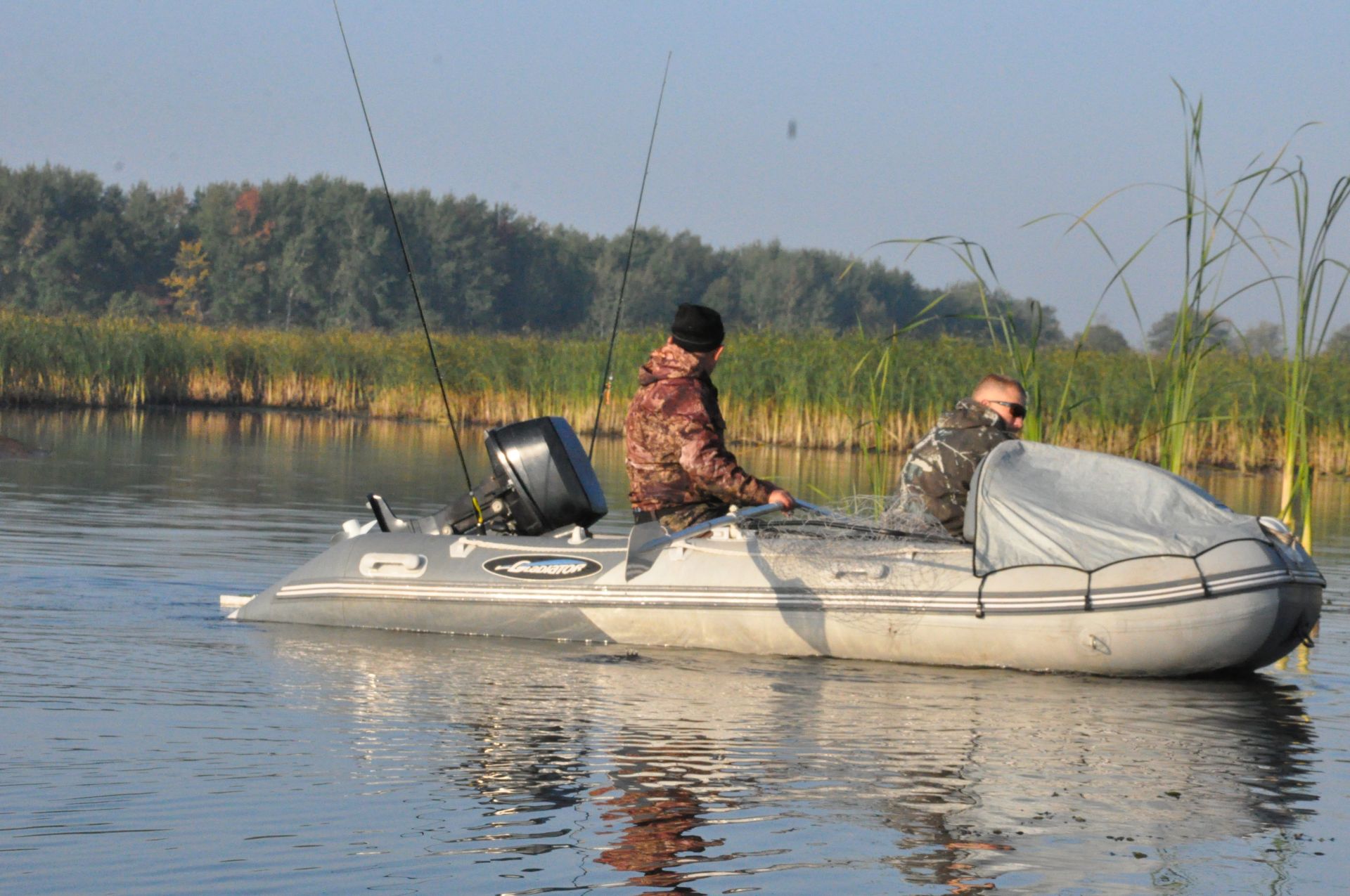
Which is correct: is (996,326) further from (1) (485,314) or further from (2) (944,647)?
(1) (485,314)

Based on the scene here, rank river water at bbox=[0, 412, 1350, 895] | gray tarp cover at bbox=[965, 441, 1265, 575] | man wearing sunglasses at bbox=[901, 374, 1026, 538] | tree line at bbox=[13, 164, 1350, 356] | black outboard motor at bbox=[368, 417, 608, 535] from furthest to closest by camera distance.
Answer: tree line at bbox=[13, 164, 1350, 356]
black outboard motor at bbox=[368, 417, 608, 535]
man wearing sunglasses at bbox=[901, 374, 1026, 538]
gray tarp cover at bbox=[965, 441, 1265, 575]
river water at bbox=[0, 412, 1350, 895]

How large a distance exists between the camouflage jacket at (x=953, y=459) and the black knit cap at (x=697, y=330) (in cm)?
104

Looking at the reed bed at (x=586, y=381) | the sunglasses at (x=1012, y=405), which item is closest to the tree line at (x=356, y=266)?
the reed bed at (x=586, y=381)

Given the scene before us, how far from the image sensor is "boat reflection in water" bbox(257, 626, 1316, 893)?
4016 millimetres

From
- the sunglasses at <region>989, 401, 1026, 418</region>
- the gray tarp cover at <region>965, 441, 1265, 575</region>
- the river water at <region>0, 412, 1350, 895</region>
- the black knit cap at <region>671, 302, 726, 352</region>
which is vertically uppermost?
the black knit cap at <region>671, 302, 726, 352</region>

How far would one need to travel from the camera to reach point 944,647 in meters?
6.89

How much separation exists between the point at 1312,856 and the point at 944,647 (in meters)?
2.72

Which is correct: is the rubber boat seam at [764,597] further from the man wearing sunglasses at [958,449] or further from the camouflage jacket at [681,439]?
the man wearing sunglasses at [958,449]

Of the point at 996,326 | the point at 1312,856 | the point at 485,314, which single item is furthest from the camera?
the point at 485,314

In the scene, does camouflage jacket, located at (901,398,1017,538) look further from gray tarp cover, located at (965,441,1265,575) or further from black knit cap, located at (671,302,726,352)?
black knit cap, located at (671,302,726,352)

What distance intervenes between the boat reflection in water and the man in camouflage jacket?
730 millimetres

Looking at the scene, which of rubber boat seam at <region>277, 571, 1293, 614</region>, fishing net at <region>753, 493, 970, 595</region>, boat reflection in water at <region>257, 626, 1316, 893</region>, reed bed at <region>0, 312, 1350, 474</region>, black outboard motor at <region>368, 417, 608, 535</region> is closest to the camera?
boat reflection in water at <region>257, 626, 1316, 893</region>

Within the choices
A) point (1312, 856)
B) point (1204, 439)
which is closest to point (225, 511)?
point (1312, 856)

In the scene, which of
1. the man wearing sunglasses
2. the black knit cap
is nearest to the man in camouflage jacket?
the black knit cap
